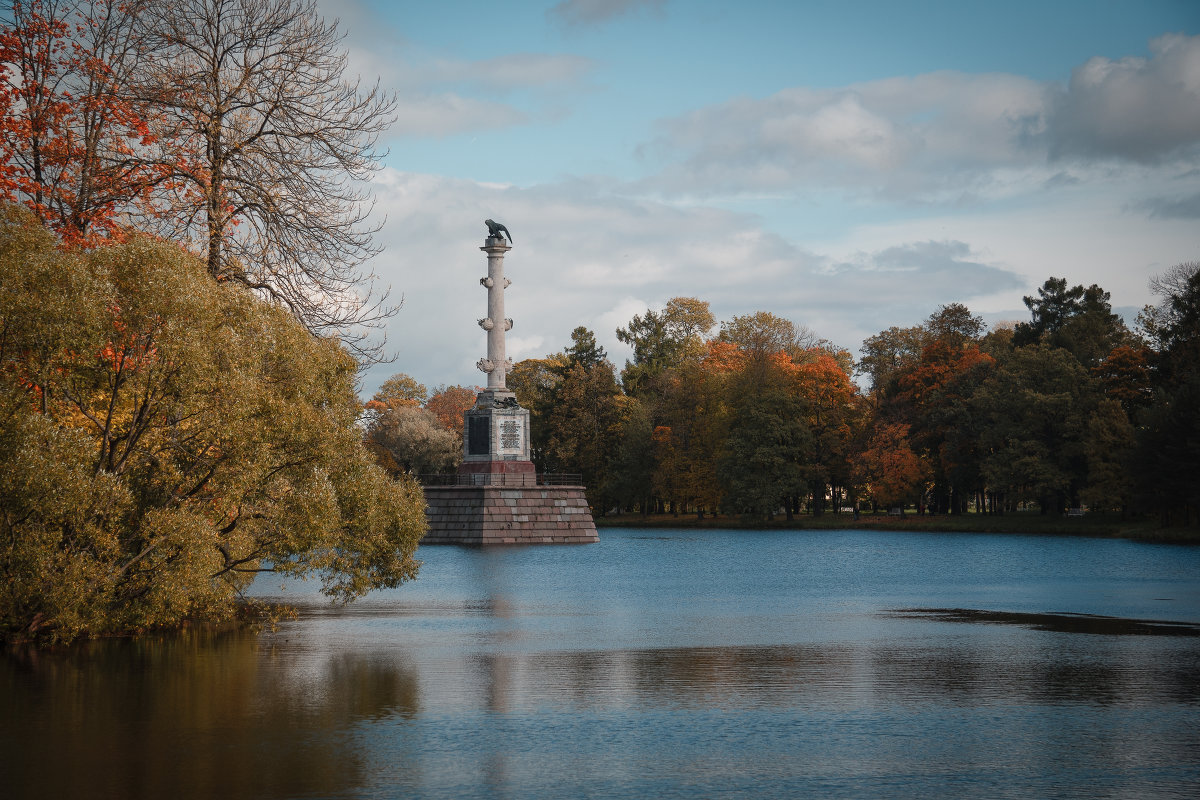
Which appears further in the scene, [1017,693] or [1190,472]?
[1190,472]

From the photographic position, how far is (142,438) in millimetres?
21891

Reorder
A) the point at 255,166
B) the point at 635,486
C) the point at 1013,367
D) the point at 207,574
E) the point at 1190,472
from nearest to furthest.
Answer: the point at 207,574
the point at 255,166
the point at 1190,472
the point at 1013,367
the point at 635,486

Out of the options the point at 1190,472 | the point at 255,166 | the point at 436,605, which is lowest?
the point at 436,605

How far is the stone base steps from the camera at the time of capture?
Answer: 6631 centimetres

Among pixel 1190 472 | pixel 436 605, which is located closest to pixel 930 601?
pixel 436 605

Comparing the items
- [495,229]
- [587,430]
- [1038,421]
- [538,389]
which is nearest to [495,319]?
[495,229]

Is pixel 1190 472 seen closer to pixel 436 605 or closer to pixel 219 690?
pixel 436 605

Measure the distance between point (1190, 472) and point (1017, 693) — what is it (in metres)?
50.0

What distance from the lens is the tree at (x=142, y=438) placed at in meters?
19.8

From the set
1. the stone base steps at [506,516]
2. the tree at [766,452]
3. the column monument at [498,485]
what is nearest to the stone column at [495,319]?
the column monument at [498,485]

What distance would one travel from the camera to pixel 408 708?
16.0 m

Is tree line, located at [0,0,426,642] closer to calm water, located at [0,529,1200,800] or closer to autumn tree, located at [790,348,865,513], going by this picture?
calm water, located at [0,529,1200,800]

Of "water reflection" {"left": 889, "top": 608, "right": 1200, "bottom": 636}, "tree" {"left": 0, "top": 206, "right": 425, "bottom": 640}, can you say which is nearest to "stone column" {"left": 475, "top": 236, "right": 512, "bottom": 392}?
"water reflection" {"left": 889, "top": 608, "right": 1200, "bottom": 636}

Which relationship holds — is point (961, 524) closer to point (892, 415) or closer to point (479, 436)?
point (892, 415)
